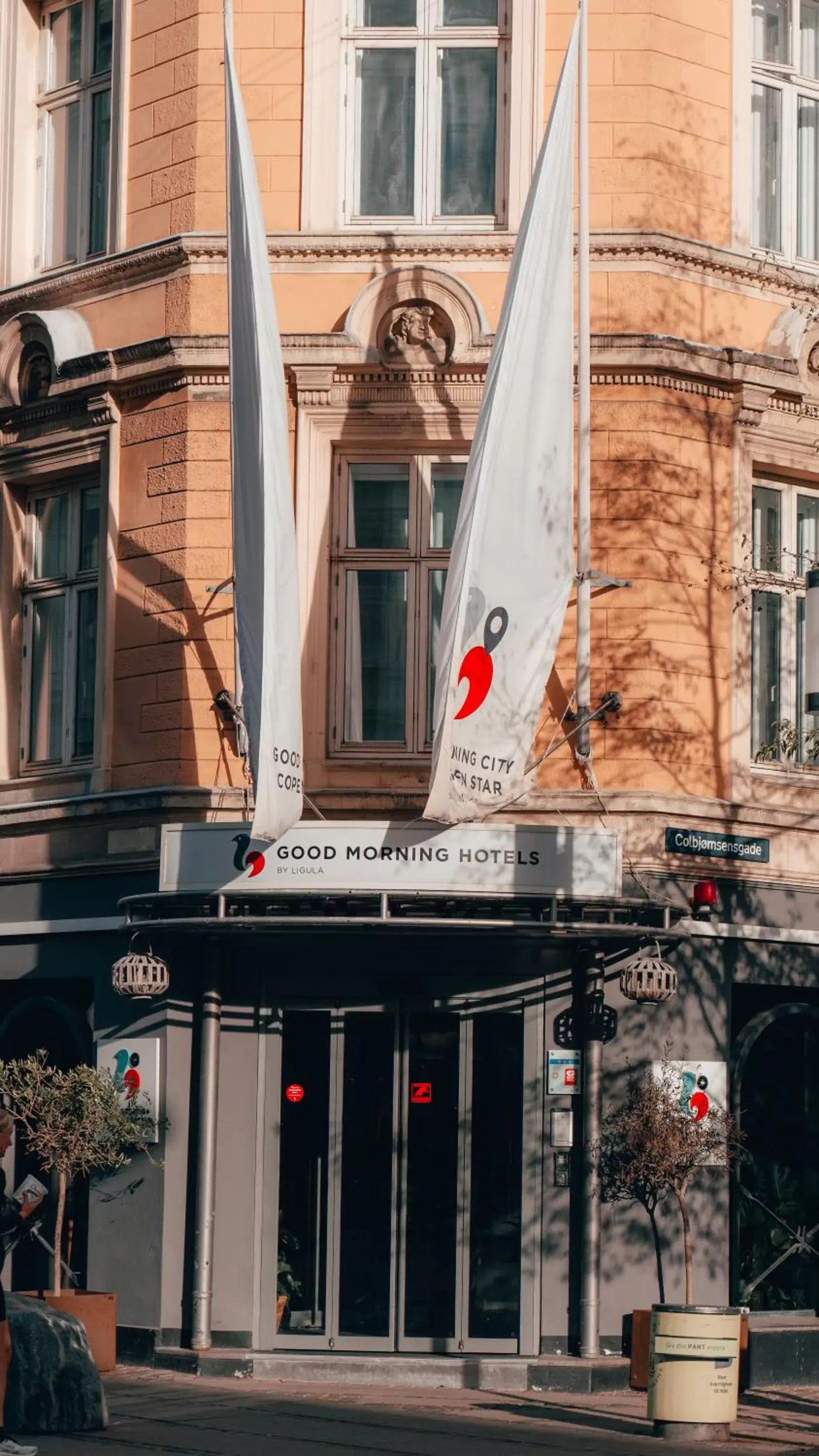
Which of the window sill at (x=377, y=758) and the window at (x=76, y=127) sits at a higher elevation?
the window at (x=76, y=127)

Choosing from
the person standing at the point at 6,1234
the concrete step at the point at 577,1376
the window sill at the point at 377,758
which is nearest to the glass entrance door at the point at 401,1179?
the concrete step at the point at 577,1376

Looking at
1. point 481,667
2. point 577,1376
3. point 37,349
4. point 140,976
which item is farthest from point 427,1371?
point 37,349

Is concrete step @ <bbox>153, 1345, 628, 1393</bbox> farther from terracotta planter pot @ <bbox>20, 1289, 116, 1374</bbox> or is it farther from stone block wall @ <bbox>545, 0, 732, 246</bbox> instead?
stone block wall @ <bbox>545, 0, 732, 246</bbox>

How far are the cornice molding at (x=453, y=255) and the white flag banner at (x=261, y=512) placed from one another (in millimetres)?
921

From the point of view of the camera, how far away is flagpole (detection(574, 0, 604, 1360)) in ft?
57.2

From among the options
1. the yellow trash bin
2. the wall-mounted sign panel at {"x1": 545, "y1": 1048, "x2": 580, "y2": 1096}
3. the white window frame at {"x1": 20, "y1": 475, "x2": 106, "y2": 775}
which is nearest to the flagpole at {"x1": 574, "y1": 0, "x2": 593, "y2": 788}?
the wall-mounted sign panel at {"x1": 545, "y1": 1048, "x2": 580, "y2": 1096}

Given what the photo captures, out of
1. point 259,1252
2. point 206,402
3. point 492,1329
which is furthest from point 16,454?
point 492,1329

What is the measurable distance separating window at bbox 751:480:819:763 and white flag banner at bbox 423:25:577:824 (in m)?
2.61

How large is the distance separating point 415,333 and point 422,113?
6.65 feet

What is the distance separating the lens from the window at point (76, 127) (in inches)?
805

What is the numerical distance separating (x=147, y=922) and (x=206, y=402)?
445cm

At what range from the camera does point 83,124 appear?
67.8 feet

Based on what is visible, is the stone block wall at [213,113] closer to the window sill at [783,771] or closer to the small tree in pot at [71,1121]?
the window sill at [783,771]

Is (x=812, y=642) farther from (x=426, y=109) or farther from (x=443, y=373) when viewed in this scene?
(x=426, y=109)
